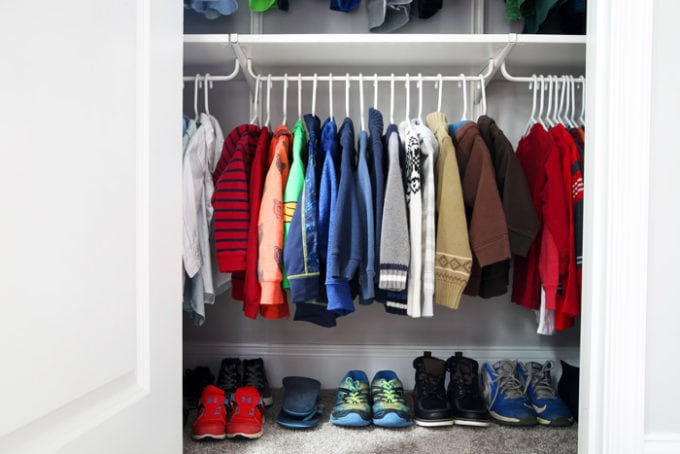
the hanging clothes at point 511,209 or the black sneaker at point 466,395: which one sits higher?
the hanging clothes at point 511,209

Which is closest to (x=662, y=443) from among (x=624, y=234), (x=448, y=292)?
(x=624, y=234)

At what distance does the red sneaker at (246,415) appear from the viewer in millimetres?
1301

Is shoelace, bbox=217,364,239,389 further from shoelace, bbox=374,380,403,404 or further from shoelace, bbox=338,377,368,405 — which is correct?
shoelace, bbox=374,380,403,404

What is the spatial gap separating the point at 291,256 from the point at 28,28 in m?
0.90

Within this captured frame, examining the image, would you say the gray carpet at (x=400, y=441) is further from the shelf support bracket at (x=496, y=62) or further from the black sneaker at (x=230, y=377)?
the shelf support bracket at (x=496, y=62)

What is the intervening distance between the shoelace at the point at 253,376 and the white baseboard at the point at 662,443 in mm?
1205

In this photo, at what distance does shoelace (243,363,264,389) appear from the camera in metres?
1.57

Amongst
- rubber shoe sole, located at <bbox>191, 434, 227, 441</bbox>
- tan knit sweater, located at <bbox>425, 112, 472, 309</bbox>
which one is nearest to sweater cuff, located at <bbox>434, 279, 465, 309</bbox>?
tan knit sweater, located at <bbox>425, 112, 472, 309</bbox>

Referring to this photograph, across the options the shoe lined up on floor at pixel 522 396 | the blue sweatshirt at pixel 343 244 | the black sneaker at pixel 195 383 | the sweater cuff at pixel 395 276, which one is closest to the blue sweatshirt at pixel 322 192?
the blue sweatshirt at pixel 343 244

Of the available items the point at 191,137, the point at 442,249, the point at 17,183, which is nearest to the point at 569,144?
the point at 442,249

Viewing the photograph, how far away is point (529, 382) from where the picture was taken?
5.03ft

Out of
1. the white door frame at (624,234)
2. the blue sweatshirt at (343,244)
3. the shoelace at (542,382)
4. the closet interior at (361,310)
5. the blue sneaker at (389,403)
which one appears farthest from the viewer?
the closet interior at (361,310)

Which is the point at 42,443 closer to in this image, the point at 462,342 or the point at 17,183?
the point at 17,183

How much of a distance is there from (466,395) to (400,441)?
298 mm
